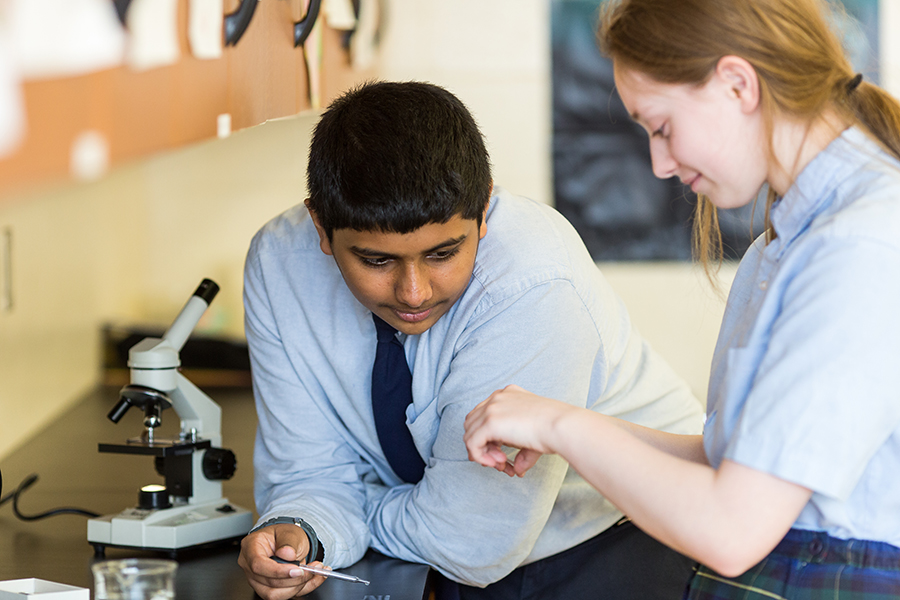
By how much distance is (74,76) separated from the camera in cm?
72

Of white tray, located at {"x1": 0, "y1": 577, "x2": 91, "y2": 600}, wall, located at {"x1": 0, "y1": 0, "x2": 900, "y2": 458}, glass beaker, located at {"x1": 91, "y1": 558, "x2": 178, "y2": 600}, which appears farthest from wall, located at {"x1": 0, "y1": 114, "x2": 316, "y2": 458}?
glass beaker, located at {"x1": 91, "y1": 558, "x2": 178, "y2": 600}

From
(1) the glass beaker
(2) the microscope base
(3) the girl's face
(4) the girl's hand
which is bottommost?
(2) the microscope base

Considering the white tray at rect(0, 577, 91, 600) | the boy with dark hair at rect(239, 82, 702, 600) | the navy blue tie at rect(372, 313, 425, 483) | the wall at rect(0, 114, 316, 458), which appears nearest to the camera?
the white tray at rect(0, 577, 91, 600)

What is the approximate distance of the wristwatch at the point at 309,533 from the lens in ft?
4.21

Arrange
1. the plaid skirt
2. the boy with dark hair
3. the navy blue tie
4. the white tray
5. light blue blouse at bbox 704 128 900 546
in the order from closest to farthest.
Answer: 1. light blue blouse at bbox 704 128 900 546
2. the plaid skirt
3. the white tray
4. the boy with dark hair
5. the navy blue tie

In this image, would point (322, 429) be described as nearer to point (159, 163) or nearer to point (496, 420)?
point (496, 420)

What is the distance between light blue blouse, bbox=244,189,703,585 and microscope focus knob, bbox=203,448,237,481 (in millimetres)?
50

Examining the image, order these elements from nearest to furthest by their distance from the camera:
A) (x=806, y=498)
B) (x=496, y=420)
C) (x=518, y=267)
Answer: (x=806, y=498)
(x=496, y=420)
(x=518, y=267)

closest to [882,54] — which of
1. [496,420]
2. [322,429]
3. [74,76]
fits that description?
[322,429]

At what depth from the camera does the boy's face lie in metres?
1.19

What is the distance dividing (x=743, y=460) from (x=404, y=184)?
0.55m

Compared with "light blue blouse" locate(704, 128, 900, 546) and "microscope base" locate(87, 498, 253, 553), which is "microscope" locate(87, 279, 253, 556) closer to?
"microscope base" locate(87, 498, 253, 553)

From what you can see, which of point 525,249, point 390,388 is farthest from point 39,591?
point 525,249

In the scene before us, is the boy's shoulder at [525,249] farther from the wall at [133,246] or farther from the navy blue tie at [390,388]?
the wall at [133,246]
